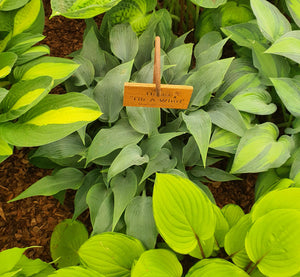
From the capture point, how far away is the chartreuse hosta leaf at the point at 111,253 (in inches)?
37.8

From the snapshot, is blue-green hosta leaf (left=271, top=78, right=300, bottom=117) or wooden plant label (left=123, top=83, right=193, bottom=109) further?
blue-green hosta leaf (left=271, top=78, right=300, bottom=117)

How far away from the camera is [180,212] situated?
0.93 meters

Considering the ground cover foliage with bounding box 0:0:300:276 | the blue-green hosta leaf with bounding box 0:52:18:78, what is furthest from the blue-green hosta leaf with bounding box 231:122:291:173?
the blue-green hosta leaf with bounding box 0:52:18:78

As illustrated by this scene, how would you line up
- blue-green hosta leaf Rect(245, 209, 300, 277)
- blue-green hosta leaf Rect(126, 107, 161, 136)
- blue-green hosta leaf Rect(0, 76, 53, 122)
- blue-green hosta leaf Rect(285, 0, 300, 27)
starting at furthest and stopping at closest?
blue-green hosta leaf Rect(285, 0, 300, 27), blue-green hosta leaf Rect(126, 107, 161, 136), blue-green hosta leaf Rect(0, 76, 53, 122), blue-green hosta leaf Rect(245, 209, 300, 277)

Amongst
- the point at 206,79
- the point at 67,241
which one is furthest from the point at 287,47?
the point at 67,241

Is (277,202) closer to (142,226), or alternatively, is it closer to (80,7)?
(142,226)

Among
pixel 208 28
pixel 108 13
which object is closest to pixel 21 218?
pixel 108 13

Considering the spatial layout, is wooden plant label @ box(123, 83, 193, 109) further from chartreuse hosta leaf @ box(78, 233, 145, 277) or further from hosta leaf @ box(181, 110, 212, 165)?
chartreuse hosta leaf @ box(78, 233, 145, 277)

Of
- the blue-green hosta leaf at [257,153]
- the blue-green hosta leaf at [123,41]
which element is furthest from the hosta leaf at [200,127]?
the blue-green hosta leaf at [123,41]

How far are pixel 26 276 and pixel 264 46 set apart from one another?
1092 millimetres

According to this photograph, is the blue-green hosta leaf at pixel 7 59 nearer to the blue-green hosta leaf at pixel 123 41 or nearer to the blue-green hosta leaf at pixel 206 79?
the blue-green hosta leaf at pixel 123 41

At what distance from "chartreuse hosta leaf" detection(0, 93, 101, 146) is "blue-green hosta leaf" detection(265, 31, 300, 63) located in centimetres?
58

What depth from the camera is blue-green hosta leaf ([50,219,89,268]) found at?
1.15 m

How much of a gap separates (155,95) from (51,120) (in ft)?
1.02
